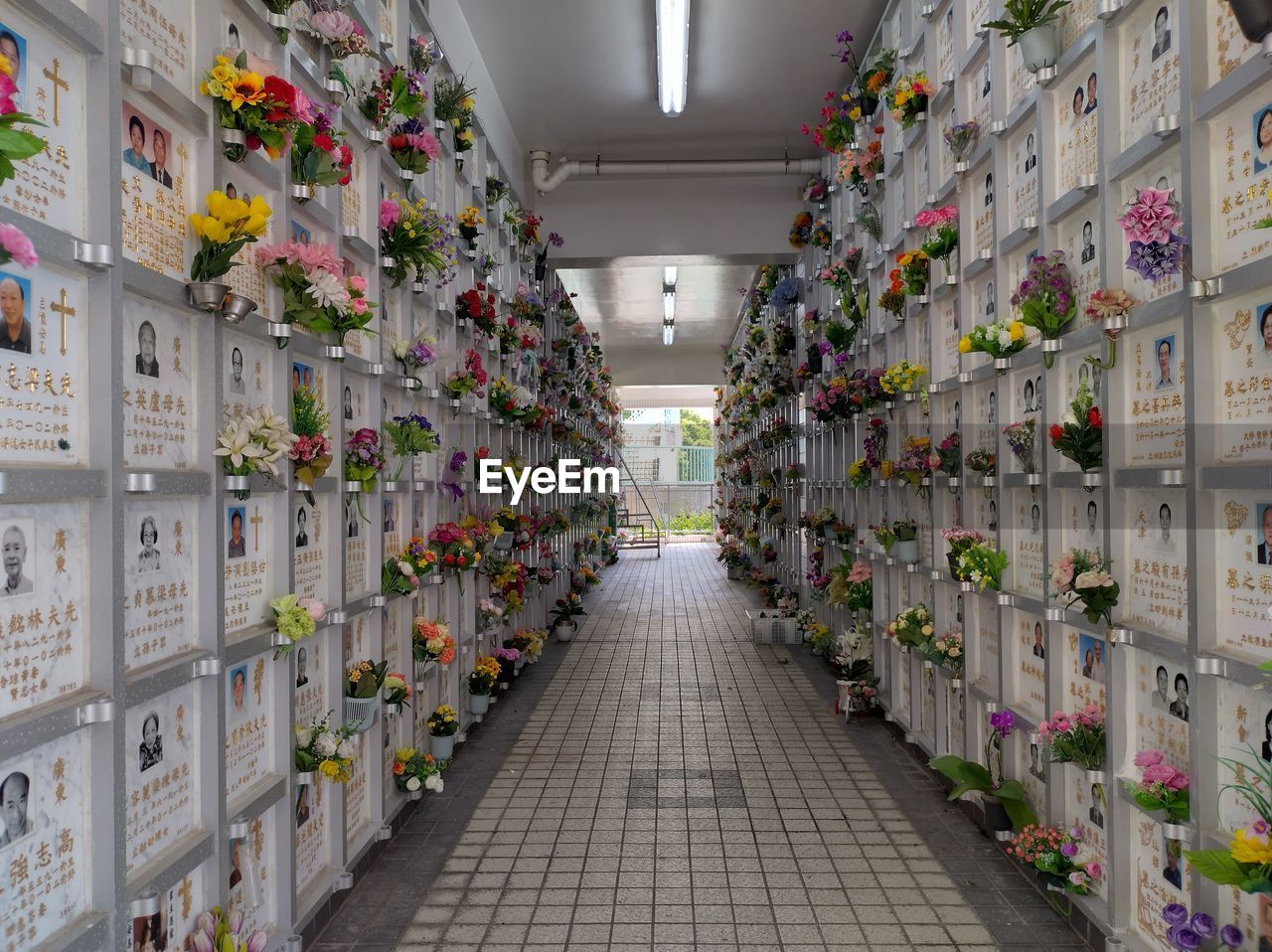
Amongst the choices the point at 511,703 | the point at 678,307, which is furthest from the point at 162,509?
the point at 678,307

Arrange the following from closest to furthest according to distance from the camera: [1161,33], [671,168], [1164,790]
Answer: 1. [1164,790]
2. [1161,33]
3. [671,168]

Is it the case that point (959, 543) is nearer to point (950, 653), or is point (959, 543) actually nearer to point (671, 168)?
point (950, 653)

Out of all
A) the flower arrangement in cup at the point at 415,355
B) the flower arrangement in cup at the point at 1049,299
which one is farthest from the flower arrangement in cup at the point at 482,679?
the flower arrangement in cup at the point at 1049,299

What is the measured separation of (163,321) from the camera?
229 cm

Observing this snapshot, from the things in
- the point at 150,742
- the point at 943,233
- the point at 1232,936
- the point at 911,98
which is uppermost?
the point at 911,98

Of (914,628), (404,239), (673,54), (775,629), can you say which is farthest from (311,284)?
(775,629)

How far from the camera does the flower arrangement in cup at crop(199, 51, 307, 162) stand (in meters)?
2.43

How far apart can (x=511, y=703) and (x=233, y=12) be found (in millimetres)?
4973

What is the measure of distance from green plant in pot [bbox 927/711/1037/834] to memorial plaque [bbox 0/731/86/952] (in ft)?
9.73

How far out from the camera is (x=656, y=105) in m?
7.95

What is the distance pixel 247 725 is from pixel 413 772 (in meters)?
1.65

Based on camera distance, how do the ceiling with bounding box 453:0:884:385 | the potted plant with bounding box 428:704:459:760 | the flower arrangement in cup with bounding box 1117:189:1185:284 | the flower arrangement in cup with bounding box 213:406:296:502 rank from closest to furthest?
the flower arrangement in cup with bounding box 1117:189:1185:284 → the flower arrangement in cup with bounding box 213:406:296:502 → the potted plant with bounding box 428:704:459:760 → the ceiling with bounding box 453:0:884:385

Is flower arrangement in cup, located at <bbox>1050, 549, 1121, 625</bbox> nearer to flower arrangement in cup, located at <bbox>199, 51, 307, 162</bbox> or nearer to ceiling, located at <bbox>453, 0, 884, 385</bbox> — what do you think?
flower arrangement in cup, located at <bbox>199, 51, 307, 162</bbox>

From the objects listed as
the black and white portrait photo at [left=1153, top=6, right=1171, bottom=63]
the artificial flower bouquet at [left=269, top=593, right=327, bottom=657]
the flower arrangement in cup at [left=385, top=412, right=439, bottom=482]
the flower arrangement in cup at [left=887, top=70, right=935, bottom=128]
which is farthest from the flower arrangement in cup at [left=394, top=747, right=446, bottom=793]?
the flower arrangement in cup at [left=887, top=70, right=935, bottom=128]
